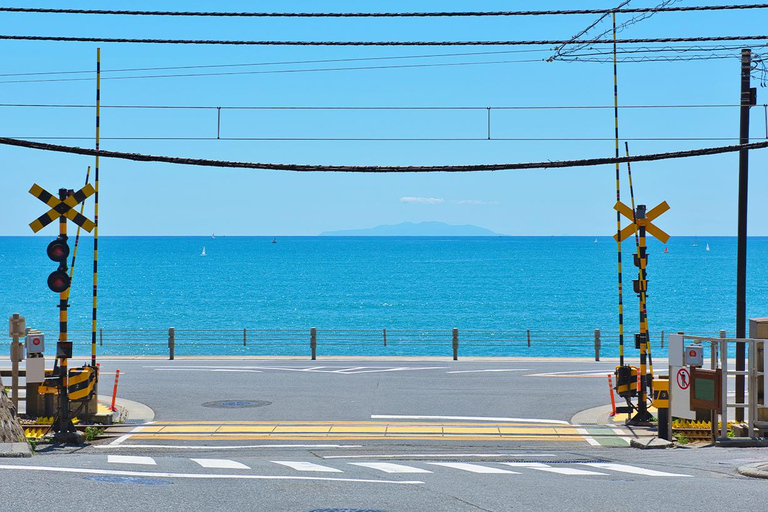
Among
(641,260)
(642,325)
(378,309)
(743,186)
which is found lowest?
(378,309)

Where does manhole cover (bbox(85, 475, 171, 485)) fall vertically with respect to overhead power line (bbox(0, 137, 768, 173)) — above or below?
below

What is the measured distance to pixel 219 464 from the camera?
500 inches

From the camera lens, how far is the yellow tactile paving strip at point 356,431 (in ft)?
54.5

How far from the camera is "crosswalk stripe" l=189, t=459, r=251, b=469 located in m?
12.3

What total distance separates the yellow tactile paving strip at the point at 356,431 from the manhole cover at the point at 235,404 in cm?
211

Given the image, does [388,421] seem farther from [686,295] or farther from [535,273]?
[535,273]

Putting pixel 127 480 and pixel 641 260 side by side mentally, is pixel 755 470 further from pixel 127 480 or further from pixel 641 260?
pixel 127 480

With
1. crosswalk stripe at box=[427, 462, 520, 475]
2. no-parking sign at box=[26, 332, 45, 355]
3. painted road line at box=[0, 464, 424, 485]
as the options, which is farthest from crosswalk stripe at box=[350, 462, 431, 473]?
no-parking sign at box=[26, 332, 45, 355]

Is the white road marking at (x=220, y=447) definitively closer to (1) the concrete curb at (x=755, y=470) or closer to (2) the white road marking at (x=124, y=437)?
(2) the white road marking at (x=124, y=437)

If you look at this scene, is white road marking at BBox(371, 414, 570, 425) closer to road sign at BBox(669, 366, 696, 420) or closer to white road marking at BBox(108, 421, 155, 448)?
road sign at BBox(669, 366, 696, 420)

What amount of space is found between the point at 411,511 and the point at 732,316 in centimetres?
9449

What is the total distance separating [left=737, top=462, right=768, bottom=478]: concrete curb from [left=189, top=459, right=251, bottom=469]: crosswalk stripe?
6.72 meters

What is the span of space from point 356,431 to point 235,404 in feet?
14.7

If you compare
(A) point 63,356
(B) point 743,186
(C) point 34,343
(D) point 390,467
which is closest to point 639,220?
(B) point 743,186
